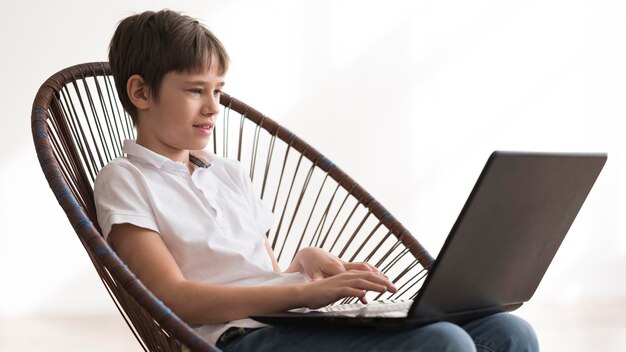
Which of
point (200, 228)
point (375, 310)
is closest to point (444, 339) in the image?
point (375, 310)

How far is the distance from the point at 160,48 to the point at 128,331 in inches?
74.7

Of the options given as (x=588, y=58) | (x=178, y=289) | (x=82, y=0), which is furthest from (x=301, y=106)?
(x=178, y=289)

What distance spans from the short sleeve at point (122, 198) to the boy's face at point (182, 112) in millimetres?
92

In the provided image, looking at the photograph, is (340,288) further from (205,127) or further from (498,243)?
(205,127)

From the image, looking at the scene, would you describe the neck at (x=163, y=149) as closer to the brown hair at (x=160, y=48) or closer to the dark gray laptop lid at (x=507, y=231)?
the brown hair at (x=160, y=48)

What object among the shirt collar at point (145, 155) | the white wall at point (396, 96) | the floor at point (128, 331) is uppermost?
the shirt collar at point (145, 155)

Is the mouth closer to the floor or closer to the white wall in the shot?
the floor

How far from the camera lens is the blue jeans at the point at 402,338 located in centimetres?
108

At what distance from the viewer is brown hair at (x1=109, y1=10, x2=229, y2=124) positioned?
4.48 ft

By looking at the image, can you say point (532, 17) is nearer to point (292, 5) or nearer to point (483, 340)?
point (292, 5)

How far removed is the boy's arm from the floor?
160cm

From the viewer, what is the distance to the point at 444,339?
1.07 metres

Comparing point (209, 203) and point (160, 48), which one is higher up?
point (160, 48)

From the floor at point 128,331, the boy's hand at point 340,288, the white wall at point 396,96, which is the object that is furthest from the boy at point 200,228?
the white wall at point 396,96
